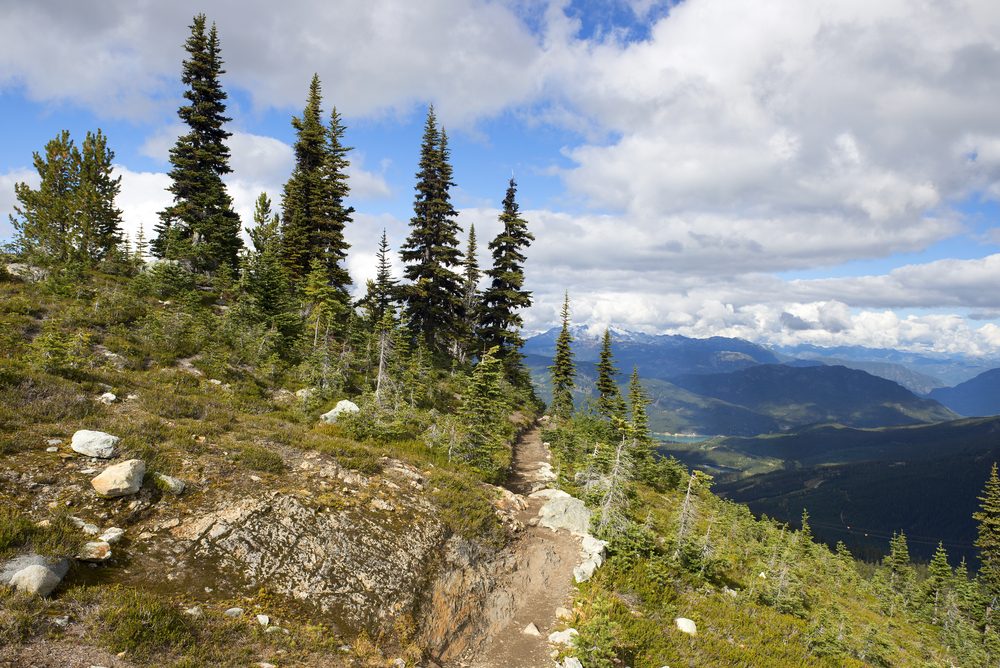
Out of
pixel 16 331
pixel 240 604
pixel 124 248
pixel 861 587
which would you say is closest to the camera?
pixel 240 604

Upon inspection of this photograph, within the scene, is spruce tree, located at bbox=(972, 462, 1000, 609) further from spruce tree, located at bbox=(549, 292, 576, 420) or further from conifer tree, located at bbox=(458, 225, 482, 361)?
conifer tree, located at bbox=(458, 225, 482, 361)

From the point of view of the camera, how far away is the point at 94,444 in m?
9.93

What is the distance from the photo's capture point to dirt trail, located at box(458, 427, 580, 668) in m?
9.66

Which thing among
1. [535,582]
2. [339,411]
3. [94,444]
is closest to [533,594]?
[535,582]

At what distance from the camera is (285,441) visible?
14.0 meters

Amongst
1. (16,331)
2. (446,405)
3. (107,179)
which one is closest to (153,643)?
(16,331)

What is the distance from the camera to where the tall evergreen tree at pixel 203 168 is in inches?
1214

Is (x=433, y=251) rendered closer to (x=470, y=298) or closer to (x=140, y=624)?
(x=470, y=298)

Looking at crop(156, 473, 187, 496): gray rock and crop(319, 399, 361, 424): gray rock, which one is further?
crop(319, 399, 361, 424): gray rock

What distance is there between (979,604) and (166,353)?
79677 mm

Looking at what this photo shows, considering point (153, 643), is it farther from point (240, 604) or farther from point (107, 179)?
point (107, 179)

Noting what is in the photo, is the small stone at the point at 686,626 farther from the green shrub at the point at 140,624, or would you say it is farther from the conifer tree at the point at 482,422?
the green shrub at the point at 140,624

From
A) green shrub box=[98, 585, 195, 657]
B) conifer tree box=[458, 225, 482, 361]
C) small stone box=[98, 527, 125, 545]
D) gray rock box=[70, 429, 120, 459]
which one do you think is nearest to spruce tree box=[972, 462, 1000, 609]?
conifer tree box=[458, 225, 482, 361]

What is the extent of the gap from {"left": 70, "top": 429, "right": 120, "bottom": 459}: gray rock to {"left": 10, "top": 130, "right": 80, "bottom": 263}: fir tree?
1954 centimetres
